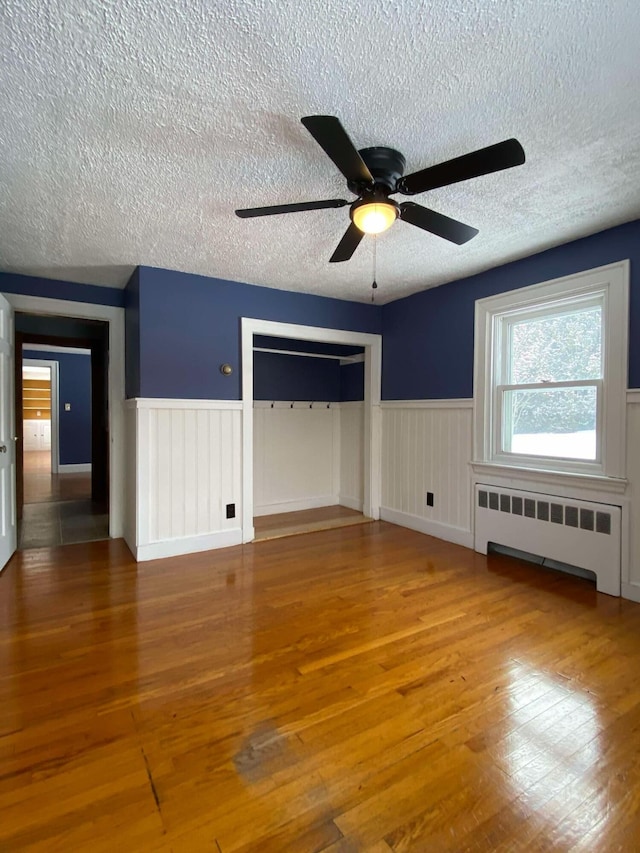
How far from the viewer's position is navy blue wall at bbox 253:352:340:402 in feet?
17.1

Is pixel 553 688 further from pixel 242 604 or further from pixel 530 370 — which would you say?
pixel 530 370

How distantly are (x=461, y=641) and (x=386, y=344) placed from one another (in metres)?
3.32

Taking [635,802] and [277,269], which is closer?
[635,802]

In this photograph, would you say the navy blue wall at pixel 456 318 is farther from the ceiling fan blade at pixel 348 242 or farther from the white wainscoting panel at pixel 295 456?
the ceiling fan blade at pixel 348 242

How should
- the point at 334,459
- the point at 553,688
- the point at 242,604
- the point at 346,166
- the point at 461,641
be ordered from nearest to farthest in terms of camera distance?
the point at 346,166 → the point at 553,688 → the point at 461,641 → the point at 242,604 → the point at 334,459

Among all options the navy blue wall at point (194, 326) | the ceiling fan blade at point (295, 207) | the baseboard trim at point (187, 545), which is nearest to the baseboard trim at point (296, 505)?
the baseboard trim at point (187, 545)

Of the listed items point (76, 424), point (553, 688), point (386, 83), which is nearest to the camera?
point (386, 83)

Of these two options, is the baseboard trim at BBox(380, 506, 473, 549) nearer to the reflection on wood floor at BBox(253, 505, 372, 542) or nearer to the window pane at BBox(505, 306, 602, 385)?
the reflection on wood floor at BBox(253, 505, 372, 542)

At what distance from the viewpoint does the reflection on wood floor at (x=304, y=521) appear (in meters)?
4.34

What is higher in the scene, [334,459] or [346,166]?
[346,166]

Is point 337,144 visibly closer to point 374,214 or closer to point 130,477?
point 374,214

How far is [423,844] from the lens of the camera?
1.18m

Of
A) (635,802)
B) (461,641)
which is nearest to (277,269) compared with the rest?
(461,641)

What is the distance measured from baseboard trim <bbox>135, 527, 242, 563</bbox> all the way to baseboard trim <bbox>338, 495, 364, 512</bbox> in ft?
6.14
